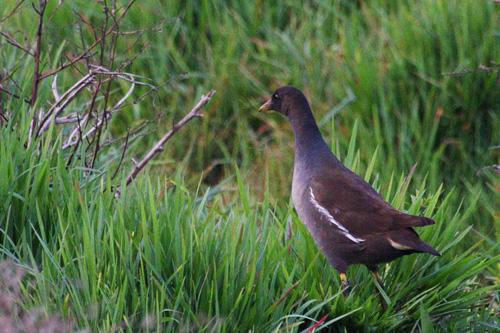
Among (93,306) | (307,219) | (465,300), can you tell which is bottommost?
(465,300)

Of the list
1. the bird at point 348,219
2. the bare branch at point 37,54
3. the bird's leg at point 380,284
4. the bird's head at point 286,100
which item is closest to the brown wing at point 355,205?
the bird at point 348,219

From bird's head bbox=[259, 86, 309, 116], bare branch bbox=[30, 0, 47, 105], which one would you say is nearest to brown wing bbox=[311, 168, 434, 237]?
bird's head bbox=[259, 86, 309, 116]

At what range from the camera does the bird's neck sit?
4242 millimetres

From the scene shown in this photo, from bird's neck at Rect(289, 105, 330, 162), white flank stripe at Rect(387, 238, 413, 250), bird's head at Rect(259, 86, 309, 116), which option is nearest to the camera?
white flank stripe at Rect(387, 238, 413, 250)

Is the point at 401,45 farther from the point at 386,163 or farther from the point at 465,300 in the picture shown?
the point at 465,300

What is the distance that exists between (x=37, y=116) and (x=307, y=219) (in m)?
1.20

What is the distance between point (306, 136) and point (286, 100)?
0.24m

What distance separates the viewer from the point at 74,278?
329cm

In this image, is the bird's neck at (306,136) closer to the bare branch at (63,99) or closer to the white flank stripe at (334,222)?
the white flank stripe at (334,222)

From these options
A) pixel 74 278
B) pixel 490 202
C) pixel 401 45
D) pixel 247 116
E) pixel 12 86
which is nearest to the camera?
pixel 74 278

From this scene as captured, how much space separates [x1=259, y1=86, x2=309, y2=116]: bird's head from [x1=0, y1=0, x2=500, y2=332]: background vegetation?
0.86ft

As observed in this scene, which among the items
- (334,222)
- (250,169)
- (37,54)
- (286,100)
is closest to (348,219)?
(334,222)

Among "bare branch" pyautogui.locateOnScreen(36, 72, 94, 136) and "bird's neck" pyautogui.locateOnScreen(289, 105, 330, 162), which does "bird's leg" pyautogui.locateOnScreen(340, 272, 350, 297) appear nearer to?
"bird's neck" pyautogui.locateOnScreen(289, 105, 330, 162)

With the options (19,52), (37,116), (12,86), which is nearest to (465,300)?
(37,116)
